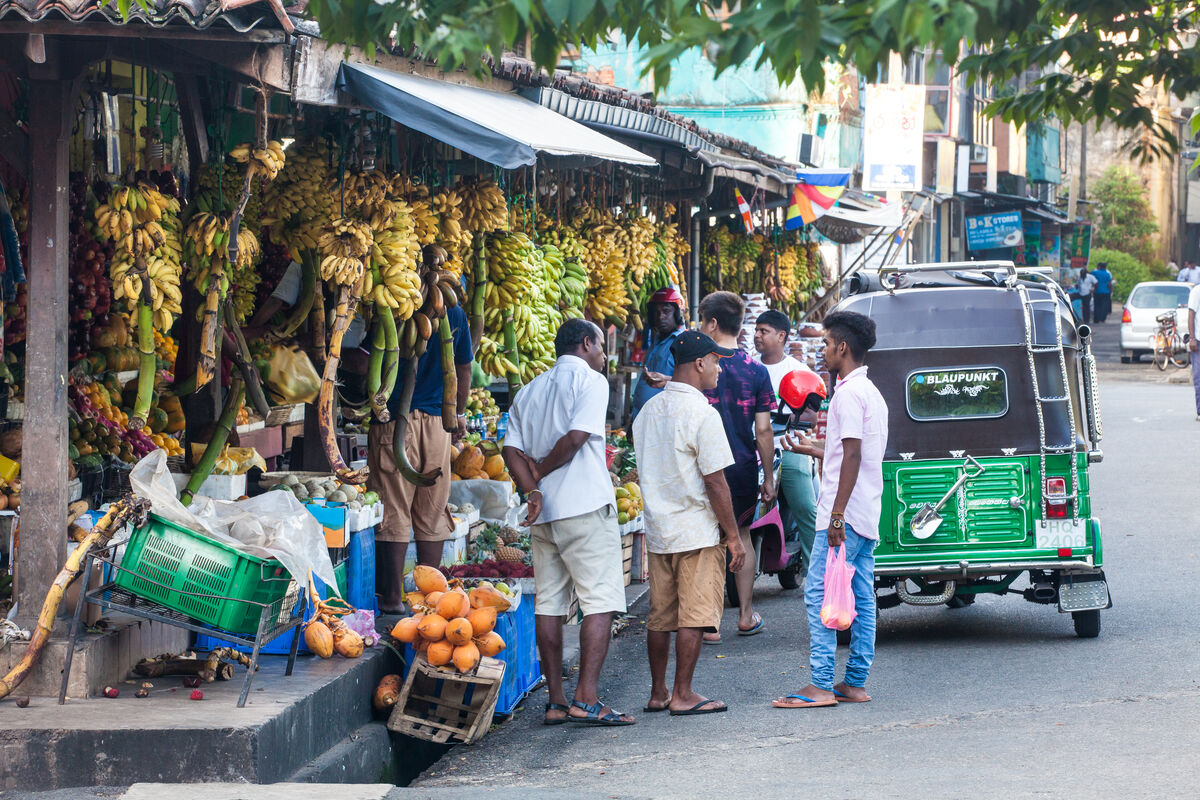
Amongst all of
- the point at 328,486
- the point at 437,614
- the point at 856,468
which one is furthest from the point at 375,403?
the point at 856,468

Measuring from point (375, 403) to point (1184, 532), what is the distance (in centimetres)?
754

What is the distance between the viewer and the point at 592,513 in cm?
661

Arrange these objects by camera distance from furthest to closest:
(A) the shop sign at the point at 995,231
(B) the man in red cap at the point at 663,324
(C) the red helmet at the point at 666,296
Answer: (A) the shop sign at the point at 995,231 < (C) the red helmet at the point at 666,296 < (B) the man in red cap at the point at 663,324

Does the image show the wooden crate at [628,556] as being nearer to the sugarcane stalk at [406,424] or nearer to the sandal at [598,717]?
the sugarcane stalk at [406,424]

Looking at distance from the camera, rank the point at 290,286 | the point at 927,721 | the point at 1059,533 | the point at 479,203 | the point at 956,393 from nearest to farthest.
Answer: the point at 927,721
the point at 290,286
the point at 479,203
the point at 1059,533
the point at 956,393

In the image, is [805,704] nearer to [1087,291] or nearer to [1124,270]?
[1087,291]

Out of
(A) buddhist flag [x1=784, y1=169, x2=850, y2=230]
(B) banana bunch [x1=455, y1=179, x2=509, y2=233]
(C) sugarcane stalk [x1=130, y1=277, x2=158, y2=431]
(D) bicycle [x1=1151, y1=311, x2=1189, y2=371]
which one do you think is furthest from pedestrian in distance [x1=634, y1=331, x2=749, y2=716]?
(D) bicycle [x1=1151, y1=311, x2=1189, y2=371]

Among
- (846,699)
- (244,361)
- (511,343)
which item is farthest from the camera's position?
(511,343)

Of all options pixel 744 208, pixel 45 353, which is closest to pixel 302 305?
pixel 45 353

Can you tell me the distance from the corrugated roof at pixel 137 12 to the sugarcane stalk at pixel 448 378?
2.69 metres

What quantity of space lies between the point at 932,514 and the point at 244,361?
3747 mm

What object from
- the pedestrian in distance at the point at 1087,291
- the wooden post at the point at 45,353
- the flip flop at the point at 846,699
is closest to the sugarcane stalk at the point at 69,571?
the wooden post at the point at 45,353

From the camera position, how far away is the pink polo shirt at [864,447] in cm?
667

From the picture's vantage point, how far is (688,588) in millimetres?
6613
